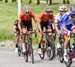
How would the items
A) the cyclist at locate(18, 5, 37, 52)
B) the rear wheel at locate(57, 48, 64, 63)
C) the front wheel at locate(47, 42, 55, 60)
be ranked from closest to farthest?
the rear wheel at locate(57, 48, 64, 63) → the cyclist at locate(18, 5, 37, 52) → the front wheel at locate(47, 42, 55, 60)

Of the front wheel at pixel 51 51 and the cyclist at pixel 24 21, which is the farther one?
the front wheel at pixel 51 51

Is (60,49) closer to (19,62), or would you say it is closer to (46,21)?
(19,62)

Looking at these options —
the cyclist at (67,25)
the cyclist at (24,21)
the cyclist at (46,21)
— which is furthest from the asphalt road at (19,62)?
the cyclist at (67,25)

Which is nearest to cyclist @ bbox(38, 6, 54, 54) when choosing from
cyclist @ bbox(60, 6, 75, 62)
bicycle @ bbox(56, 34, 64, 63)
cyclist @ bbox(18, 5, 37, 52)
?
cyclist @ bbox(18, 5, 37, 52)

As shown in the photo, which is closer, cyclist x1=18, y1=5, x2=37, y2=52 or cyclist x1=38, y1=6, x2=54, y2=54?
cyclist x1=18, y1=5, x2=37, y2=52

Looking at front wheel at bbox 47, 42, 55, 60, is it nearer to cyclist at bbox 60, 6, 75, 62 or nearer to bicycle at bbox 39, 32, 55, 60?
bicycle at bbox 39, 32, 55, 60

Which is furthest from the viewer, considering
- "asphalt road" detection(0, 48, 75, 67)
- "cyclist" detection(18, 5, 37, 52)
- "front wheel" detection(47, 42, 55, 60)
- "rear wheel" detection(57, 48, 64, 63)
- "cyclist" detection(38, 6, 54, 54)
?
"cyclist" detection(38, 6, 54, 54)

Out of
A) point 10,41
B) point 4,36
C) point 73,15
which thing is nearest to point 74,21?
point 73,15

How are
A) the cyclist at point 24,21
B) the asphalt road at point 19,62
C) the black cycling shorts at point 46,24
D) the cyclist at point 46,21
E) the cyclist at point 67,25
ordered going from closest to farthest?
the cyclist at point 67,25, the asphalt road at point 19,62, the cyclist at point 24,21, the cyclist at point 46,21, the black cycling shorts at point 46,24

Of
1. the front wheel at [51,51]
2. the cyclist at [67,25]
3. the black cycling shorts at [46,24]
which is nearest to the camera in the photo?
the cyclist at [67,25]

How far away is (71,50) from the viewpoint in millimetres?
13891

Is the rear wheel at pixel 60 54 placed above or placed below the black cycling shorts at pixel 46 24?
below

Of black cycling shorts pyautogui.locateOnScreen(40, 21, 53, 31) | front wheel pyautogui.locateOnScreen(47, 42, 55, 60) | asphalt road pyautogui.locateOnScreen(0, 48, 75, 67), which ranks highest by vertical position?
black cycling shorts pyautogui.locateOnScreen(40, 21, 53, 31)

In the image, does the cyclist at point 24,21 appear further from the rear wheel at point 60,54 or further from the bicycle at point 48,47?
the rear wheel at point 60,54
